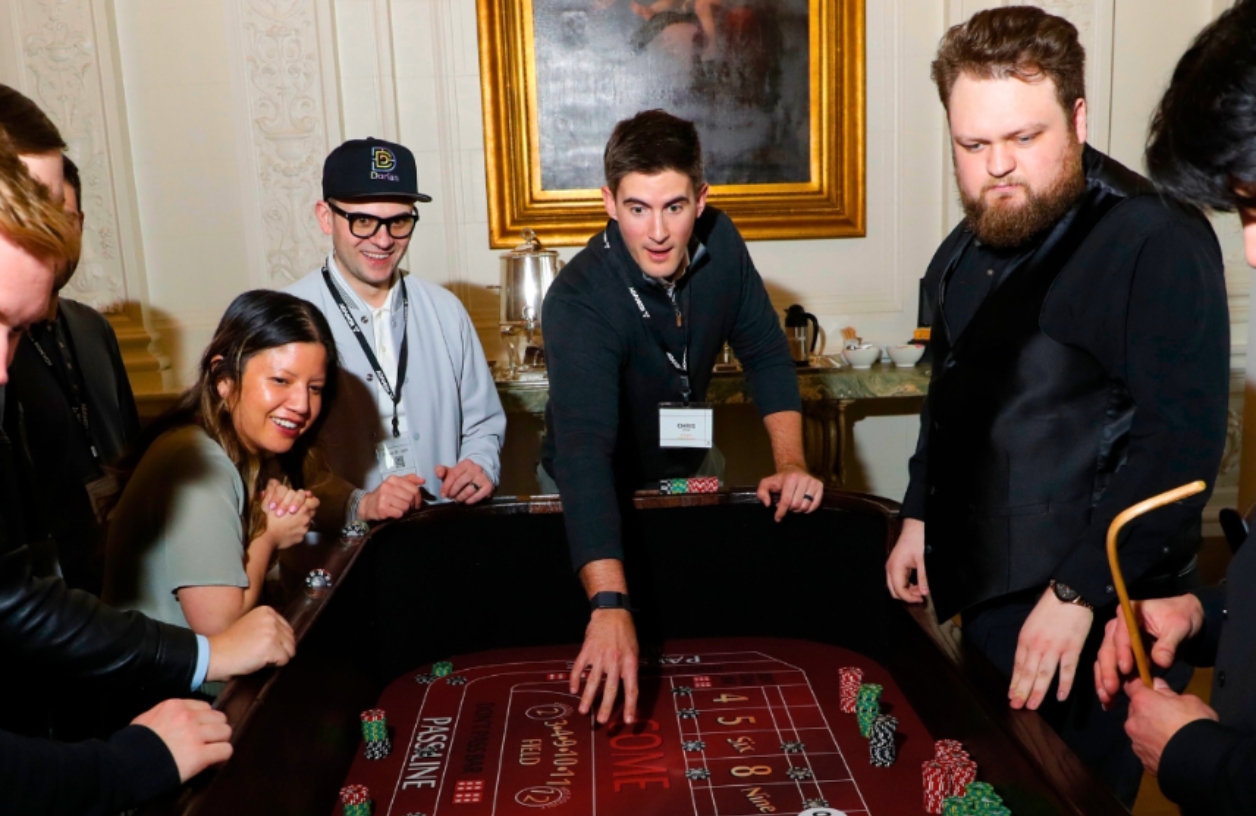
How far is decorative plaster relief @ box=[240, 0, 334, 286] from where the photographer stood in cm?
409

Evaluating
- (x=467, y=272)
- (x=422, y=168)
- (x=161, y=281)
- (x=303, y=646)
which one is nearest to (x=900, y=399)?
(x=467, y=272)

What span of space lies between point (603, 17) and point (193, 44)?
1627 mm

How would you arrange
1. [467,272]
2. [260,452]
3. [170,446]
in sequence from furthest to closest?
1. [467,272]
2. [260,452]
3. [170,446]

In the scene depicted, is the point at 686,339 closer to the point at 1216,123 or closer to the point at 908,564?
the point at 908,564

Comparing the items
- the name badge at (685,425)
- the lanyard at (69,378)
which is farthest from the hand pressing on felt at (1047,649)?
the lanyard at (69,378)

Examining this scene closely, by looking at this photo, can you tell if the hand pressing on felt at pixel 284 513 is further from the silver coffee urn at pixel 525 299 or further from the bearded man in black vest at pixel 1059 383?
the silver coffee urn at pixel 525 299

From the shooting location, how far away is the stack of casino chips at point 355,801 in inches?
57.4

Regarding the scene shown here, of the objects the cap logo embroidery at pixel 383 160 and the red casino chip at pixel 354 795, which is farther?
the cap logo embroidery at pixel 383 160

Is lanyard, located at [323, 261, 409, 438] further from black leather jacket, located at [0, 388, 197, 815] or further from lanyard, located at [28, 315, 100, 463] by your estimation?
black leather jacket, located at [0, 388, 197, 815]

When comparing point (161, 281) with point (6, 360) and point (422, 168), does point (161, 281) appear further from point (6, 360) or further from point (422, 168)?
point (6, 360)

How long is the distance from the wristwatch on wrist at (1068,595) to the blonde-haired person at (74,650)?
1088 millimetres

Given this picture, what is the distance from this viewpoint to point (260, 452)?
200 cm

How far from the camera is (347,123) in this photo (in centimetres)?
421

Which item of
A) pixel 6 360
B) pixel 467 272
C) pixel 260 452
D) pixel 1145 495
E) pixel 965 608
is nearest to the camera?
pixel 6 360
